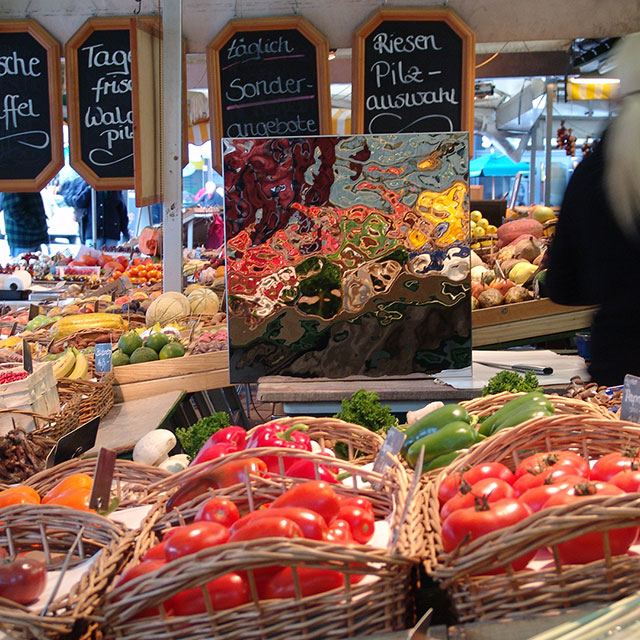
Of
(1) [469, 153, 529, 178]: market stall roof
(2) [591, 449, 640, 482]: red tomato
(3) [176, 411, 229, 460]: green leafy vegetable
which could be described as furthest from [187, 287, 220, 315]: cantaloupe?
(1) [469, 153, 529, 178]: market stall roof

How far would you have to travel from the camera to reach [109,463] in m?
1.63

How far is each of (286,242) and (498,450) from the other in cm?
172

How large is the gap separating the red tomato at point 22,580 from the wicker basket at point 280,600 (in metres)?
0.20

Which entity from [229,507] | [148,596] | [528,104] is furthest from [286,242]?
[528,104]

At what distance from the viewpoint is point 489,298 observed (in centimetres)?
466

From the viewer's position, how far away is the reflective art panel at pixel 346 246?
10.3 ft

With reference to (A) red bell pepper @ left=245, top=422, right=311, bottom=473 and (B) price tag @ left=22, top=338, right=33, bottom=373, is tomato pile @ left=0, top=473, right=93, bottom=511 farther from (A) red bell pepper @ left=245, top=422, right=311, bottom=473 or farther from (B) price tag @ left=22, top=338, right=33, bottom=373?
(B) price tag @ left=22, top=338, right=33, bottom=373

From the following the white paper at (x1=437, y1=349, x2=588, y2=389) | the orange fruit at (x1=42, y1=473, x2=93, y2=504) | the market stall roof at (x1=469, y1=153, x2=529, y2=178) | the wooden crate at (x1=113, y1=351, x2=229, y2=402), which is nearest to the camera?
the orange fruit at (x1=42, y1=473, x2=93, y2=504)

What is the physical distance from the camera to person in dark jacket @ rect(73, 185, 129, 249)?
1127 centimetres

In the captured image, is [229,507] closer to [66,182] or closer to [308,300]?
[308,300]

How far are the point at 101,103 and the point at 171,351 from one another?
6.82ft

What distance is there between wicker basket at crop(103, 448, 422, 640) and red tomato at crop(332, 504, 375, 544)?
0.13 meters

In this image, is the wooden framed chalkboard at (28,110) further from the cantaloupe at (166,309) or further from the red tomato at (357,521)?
the red tomato at (357,521)

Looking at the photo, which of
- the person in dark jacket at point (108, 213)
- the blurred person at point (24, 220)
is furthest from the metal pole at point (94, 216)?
the blurred person at point (24, 220)
